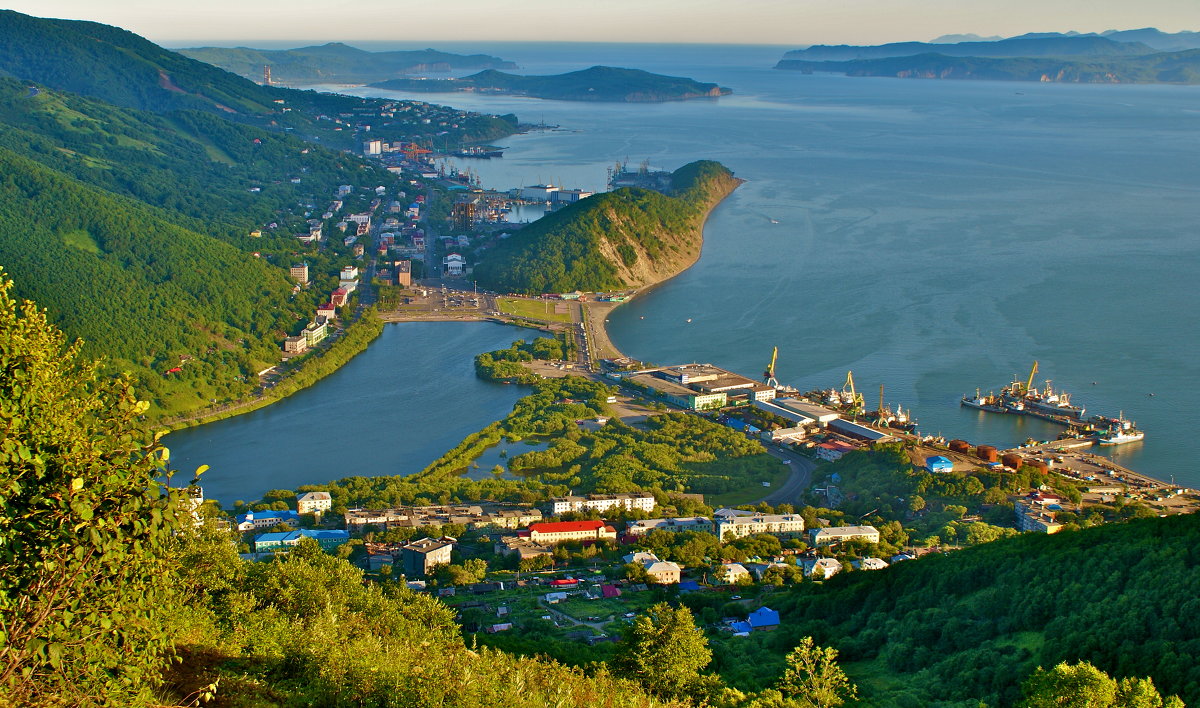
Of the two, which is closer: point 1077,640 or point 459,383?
point 1077,640

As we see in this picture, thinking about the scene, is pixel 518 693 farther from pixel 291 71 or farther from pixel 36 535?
pixel 291 71

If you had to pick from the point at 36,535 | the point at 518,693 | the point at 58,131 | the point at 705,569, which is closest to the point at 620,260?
the point at 705,569

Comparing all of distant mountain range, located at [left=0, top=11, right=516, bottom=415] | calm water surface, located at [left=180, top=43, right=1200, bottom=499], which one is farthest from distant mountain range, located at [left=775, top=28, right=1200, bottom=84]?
distant mountain range, located at [left=0, top=11, right=516, bottom=415]

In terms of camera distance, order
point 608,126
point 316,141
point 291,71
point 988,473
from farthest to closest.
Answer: point 291,71 < point 608,126 < point 316,141 < point 988,473

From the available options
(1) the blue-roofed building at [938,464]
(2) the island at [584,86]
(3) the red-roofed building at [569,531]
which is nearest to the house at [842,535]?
(1) the blue-roofed building at [938,464]

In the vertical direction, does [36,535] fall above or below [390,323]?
above

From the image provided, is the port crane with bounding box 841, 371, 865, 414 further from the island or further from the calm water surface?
the island
